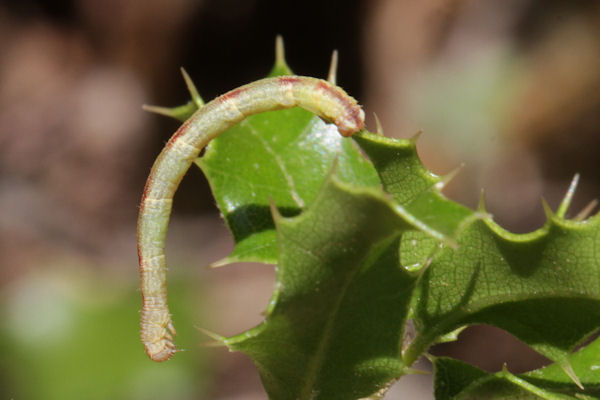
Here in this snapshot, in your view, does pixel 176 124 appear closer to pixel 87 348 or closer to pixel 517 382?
pixel 87 348

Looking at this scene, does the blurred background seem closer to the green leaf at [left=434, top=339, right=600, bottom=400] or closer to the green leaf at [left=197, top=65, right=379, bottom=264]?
the green leaf at [left=197, top=65, right=379, bottom=264]

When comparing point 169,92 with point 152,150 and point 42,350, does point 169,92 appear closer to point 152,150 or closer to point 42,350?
point 152,150

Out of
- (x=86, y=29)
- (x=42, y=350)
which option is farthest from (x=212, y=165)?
(x=86, y=29)

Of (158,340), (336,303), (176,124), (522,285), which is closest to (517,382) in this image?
(522,285)

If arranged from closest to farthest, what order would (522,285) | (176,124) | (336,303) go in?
(336,303), (522,285), (176,124)

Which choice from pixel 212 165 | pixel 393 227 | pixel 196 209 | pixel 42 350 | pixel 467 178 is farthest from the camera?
pixel 196 209

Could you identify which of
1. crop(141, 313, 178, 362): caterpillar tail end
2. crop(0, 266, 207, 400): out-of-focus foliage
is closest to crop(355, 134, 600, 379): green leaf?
crop(141, 313, 178, 362): caterpillar tail end
